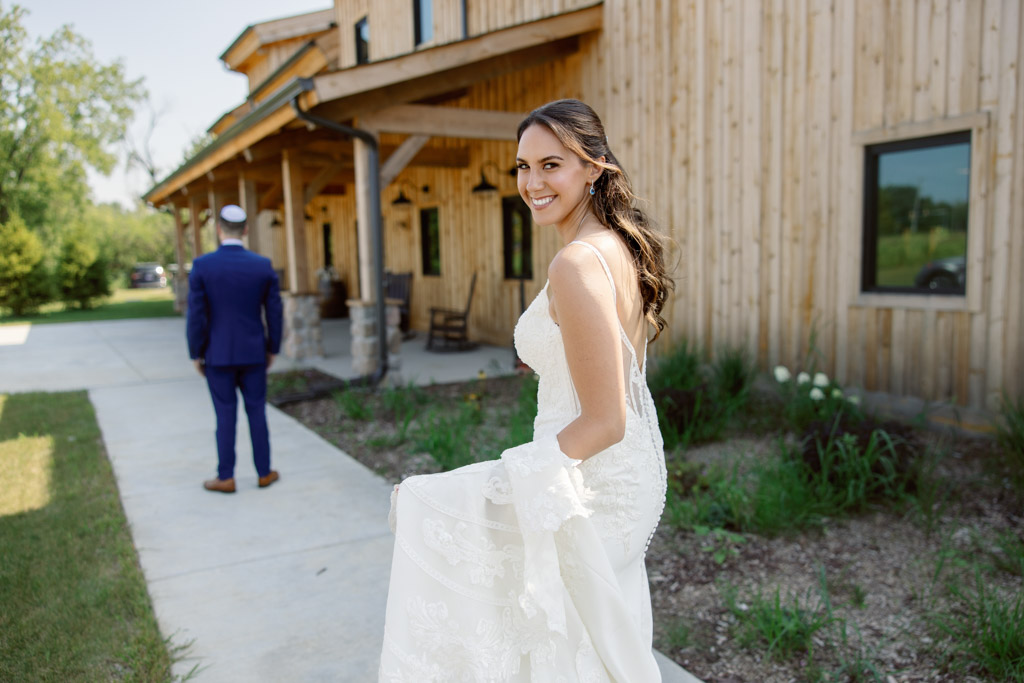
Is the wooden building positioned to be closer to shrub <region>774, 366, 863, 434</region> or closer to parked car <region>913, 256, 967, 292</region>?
parked car <region>913, 256, 967, 292</region>

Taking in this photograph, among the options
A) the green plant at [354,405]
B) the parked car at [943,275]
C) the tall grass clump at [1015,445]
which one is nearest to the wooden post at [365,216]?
the green plant at [354,405]

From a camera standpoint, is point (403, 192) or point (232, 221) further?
point (403, 192)

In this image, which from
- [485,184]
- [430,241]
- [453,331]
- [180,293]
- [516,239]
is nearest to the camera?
[485,184]

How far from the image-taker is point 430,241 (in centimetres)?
1336

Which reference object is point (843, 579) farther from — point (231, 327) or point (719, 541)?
point (231, 327)

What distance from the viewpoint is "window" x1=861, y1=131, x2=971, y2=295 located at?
5316 millimetres

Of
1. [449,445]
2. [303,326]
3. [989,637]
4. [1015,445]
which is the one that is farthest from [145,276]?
[989,637]

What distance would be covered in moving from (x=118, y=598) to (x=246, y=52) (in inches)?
722

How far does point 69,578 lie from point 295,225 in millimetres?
7315

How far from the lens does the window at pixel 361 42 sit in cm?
1349

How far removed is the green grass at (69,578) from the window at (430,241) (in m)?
7.97

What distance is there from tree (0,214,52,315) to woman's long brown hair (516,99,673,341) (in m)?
22.7

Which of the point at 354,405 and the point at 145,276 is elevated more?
the point at 145,276

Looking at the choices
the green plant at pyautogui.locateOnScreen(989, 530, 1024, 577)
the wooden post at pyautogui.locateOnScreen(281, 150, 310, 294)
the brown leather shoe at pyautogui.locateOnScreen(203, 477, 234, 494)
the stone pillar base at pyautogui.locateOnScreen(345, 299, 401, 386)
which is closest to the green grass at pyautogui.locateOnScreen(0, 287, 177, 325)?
the wooden post at pyautogui.locateOnScreen(281, 150, 310, 294)
